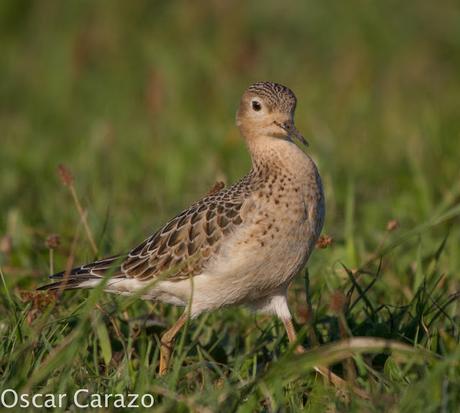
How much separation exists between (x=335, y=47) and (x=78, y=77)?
3.57 m

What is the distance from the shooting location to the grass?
515 cm

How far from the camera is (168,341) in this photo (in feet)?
19.9

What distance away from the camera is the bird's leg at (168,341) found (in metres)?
5.78

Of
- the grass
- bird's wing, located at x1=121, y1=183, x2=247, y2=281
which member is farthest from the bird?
the grass

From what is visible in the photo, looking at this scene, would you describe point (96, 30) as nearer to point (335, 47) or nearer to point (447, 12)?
point (335, 47)

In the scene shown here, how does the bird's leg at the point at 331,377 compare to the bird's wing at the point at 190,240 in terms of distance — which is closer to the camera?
the bird's leg at the point at 331,377

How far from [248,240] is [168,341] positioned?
0.83 meters

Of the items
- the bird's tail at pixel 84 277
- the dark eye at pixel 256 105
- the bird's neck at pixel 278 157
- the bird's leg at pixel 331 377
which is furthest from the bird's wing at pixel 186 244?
the bird's leg at pixel 331 377

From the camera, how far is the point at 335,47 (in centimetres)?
1395

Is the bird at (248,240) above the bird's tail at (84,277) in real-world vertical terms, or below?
above

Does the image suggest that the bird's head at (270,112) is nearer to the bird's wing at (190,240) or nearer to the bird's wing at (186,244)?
the bird's wing at (186,244)

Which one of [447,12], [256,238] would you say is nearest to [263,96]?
[256,238]

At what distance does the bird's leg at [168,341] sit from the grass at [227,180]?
12 cm

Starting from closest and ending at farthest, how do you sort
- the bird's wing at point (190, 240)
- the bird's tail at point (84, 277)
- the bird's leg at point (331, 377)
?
the bird's leg at point (331, 377)
the bird's wing at point (190, 240)
the bird's tail at point (84, 277)
